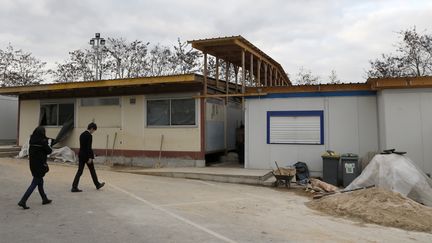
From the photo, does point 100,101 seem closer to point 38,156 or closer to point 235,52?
point 235,52

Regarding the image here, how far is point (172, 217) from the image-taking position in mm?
7492

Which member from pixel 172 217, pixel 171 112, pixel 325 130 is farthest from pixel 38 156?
pixel 325 130

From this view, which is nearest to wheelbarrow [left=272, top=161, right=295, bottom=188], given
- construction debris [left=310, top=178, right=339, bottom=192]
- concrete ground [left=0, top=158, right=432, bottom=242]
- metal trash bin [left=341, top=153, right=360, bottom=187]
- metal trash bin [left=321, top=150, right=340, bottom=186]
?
concrete ground [left=0, top=158, right=432, bottom=242]

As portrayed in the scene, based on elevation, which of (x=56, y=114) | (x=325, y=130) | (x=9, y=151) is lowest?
(x=9, y=151)

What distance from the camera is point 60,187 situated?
35.2 ft

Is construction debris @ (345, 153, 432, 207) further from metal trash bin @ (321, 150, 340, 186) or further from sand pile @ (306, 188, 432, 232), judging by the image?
metal trash bin @ (321, 150, 340, 186)

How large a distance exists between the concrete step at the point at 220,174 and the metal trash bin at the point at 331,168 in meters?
1.70

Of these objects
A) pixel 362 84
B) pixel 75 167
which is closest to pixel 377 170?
pixel 362 84

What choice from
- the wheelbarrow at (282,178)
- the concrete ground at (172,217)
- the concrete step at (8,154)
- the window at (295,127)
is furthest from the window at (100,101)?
the wheelbarrow at (282,178)

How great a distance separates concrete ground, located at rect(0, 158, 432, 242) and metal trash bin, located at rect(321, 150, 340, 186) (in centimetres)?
175

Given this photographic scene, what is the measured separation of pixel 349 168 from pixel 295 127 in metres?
2.49

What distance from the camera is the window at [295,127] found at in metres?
13.6

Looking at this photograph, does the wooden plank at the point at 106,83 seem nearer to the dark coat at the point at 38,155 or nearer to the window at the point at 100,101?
the window at the point at 100,101

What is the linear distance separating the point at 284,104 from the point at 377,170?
14.7 ft
